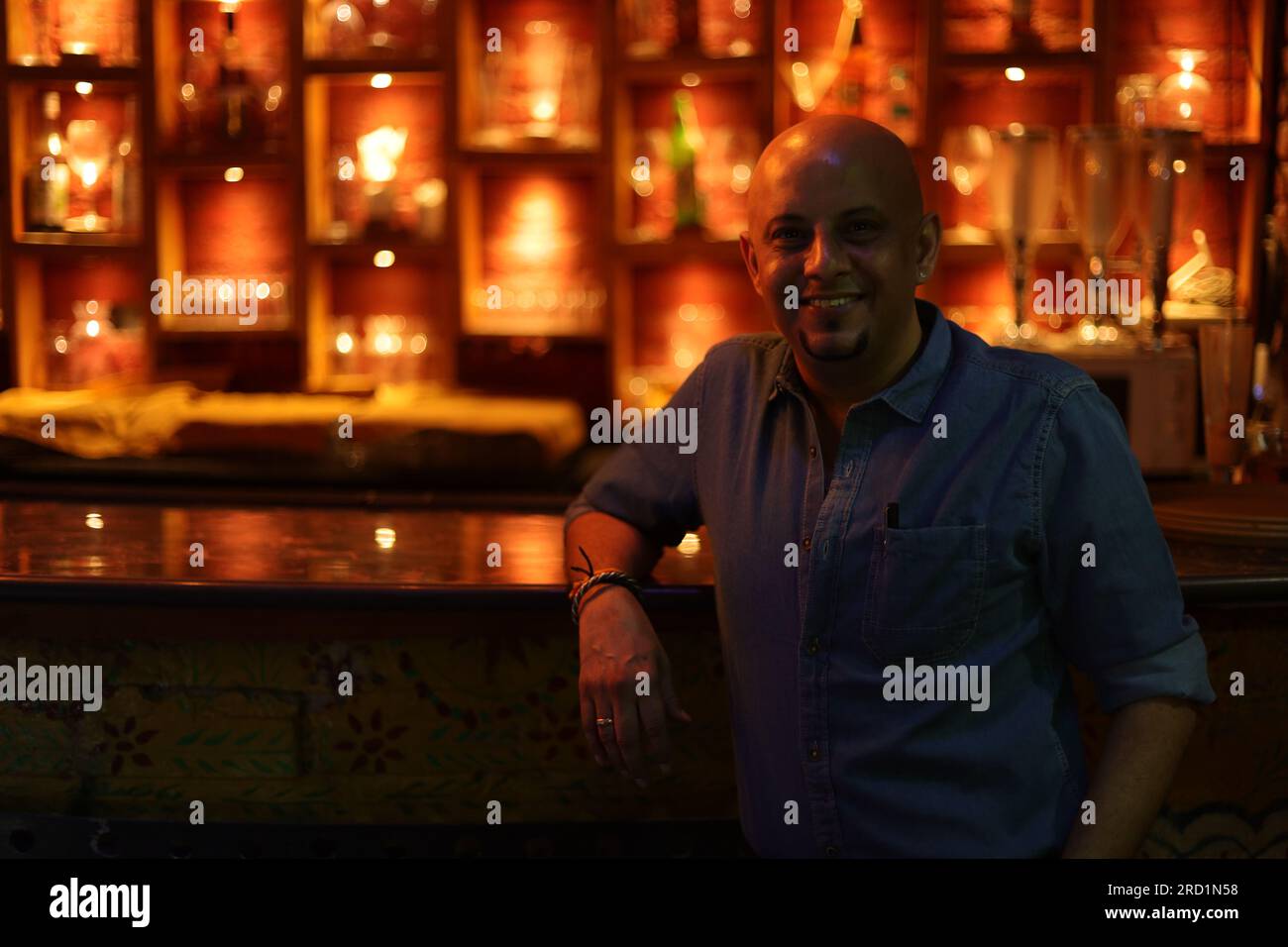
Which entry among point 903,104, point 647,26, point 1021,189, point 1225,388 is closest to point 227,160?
point 647,26

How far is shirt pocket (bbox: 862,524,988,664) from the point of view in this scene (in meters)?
1.33

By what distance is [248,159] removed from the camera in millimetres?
3957

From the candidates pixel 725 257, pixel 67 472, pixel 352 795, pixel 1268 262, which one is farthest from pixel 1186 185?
pixel 67 472

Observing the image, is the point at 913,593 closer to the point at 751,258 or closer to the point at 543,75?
the point at 751,258

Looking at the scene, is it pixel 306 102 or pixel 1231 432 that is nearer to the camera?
pixel 1231 432

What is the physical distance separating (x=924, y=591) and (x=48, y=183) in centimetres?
348

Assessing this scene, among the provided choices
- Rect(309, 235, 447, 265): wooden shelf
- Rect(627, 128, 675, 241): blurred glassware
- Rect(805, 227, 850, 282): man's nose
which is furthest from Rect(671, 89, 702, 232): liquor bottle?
Rect(805, 227, 850, 282): man's nose

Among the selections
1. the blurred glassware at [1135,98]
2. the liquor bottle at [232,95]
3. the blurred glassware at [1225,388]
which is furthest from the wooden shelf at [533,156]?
the blurred glassware at [1225,388]

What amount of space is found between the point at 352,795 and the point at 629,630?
0.48 meters

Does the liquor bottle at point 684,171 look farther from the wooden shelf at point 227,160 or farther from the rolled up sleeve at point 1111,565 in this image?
the rolled up sleeve at point 1111,565

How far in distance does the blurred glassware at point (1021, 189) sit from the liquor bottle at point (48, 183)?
2.70m

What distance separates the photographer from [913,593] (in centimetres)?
134

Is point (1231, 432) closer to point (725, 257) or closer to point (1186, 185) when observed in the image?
point (1186, 185)
